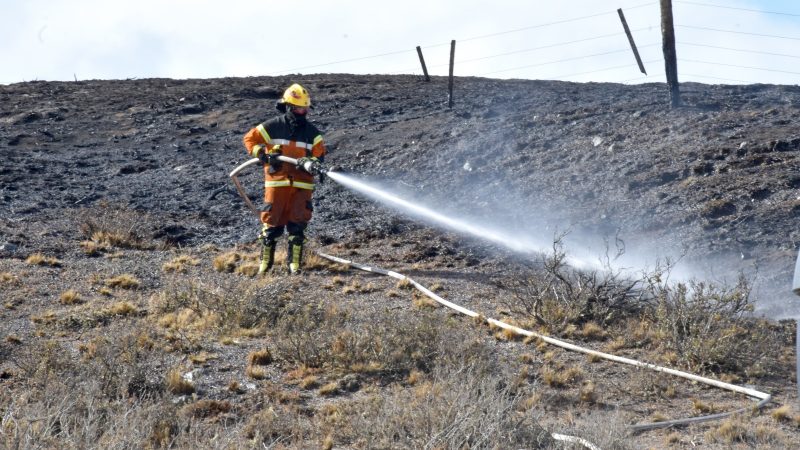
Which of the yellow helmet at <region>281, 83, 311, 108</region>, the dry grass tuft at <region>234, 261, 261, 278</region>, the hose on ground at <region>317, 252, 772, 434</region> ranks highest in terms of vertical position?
the yellow helmet at <region>281, 83, 311, 108</region>

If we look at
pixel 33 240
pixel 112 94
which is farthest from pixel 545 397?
pixel 112 94

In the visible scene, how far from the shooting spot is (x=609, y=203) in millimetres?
11156

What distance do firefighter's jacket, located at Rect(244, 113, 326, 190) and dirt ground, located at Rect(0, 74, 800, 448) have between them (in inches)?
36.1

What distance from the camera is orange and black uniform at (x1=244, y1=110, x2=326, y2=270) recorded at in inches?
383

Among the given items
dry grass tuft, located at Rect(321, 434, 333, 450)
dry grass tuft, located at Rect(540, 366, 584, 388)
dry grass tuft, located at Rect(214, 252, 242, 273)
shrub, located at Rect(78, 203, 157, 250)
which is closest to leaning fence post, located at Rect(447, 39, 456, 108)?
shrub, located at Rect(78, 203, 157, 250)

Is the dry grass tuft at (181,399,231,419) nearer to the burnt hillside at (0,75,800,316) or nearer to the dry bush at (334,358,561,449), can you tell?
the dry bush at (334,358,561,449)

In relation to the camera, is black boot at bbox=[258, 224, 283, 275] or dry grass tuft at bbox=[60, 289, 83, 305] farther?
black boot at bbox=[258, 224, 283, 275]

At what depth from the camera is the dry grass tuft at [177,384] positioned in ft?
20.2

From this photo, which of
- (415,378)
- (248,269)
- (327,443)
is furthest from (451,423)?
(248,269)

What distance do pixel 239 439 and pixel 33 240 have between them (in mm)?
6935

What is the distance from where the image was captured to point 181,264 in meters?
10.2

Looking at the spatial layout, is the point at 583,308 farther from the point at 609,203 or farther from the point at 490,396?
the point at 609,203

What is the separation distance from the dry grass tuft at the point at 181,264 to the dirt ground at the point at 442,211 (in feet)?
0.13

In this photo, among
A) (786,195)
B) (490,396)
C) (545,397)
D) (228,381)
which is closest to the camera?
(490,396)
